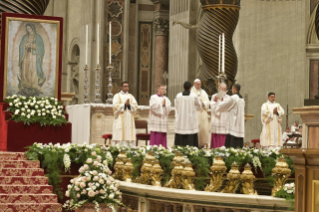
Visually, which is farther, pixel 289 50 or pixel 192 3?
pixel 192 3

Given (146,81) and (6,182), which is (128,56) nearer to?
(146,81)

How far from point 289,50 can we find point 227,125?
5.69m

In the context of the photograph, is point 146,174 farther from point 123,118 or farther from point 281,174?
point 123,118

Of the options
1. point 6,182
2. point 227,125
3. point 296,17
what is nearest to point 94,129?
point 227,125

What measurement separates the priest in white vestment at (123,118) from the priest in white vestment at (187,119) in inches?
44.9

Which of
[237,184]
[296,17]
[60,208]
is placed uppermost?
[296,17]

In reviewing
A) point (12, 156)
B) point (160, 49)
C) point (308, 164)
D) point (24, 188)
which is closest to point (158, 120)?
point (12, 156)

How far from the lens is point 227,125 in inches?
506

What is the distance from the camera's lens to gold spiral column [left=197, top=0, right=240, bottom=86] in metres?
13.3

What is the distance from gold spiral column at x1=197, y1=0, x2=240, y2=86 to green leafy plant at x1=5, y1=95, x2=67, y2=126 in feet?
13.1

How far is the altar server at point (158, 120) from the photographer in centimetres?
1321

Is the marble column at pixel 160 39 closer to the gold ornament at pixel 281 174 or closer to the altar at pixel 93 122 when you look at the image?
the altar at pixel 93 122

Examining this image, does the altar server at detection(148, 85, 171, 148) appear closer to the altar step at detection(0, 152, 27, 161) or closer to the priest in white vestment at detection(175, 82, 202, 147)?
the priest in white vestment at detection(175, 82, 202, 147)

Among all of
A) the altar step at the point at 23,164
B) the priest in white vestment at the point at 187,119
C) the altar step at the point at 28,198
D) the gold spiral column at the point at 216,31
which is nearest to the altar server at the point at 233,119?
the priest in white vestment at the point at 187,119
